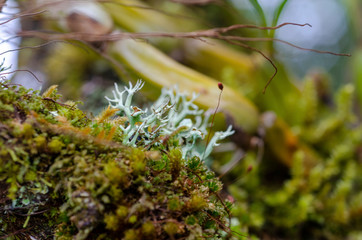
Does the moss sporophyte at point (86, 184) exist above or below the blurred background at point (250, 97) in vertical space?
above

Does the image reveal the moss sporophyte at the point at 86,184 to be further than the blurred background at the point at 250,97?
No

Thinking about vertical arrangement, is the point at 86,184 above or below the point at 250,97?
above

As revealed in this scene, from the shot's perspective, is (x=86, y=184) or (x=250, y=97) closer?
(x=86, y=184)

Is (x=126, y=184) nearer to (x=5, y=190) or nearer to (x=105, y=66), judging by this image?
(x=5, y=190)

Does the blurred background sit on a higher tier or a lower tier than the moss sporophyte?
lower

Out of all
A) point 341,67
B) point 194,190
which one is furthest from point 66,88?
point 341,67
